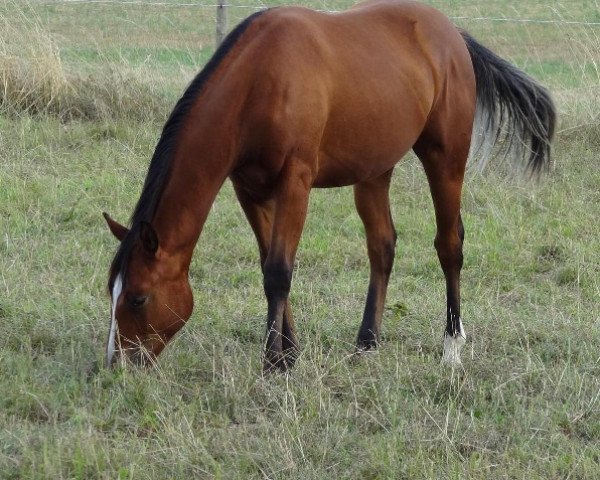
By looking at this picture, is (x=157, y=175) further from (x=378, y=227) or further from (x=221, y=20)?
(x=221, y=20)

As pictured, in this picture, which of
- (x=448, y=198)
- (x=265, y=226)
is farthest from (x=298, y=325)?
(x=448, y=198)

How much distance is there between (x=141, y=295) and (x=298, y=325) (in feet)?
3.93

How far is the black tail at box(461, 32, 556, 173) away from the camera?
18.3 ft

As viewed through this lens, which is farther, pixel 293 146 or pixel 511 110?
pixel 511 110

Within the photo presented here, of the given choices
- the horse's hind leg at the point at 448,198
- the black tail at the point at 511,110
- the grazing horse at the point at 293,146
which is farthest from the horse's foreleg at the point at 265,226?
the black tail at the point at 511,110

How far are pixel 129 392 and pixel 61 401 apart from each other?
27cm

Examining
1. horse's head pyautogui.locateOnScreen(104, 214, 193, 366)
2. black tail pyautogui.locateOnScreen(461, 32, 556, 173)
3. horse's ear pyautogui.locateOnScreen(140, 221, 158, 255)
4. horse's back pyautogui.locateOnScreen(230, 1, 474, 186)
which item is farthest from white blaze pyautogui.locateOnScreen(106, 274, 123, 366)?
black tail pyautogui.locateOnScreen(461, 32, 556, 173)

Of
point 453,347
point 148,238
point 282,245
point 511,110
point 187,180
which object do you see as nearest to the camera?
point 148,238

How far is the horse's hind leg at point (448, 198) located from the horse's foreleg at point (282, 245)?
100 centimetres

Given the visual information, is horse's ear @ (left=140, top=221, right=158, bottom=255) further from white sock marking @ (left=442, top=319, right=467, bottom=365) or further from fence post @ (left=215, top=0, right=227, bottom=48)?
fence post @ (left=215, top=0, right=227, bottom=48)

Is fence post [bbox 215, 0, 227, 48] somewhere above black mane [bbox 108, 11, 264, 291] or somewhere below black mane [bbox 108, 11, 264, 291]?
below

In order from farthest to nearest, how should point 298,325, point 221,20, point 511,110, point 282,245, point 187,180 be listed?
point 221,20 → point 511,110 → point 298,325 → point 282,245 → point 187,180

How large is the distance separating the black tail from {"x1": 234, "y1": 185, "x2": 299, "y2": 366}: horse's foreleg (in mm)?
1500

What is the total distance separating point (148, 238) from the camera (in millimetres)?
4090
